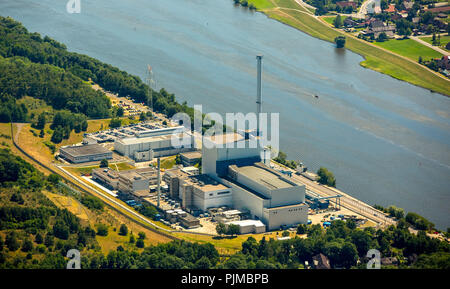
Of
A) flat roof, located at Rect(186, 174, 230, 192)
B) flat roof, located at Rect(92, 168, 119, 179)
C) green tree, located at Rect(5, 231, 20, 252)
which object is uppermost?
green tree, located at Rect(5, 231, 20, 252)

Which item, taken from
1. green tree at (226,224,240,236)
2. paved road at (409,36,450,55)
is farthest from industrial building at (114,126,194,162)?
paved road at (409,36,450,55)

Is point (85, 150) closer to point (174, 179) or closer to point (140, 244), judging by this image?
point (174, 179)

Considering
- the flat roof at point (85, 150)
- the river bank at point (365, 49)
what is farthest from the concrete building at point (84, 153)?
the river bank at point (365, 49)

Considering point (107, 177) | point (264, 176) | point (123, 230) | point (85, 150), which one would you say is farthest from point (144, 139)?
point (123, 230)

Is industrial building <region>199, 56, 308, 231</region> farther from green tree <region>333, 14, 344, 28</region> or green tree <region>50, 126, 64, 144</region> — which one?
green tree <region>333, 14, 344, 28</region>

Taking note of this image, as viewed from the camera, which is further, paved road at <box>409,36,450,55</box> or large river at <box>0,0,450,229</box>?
paved road at <box>409,36,450,55</box>
